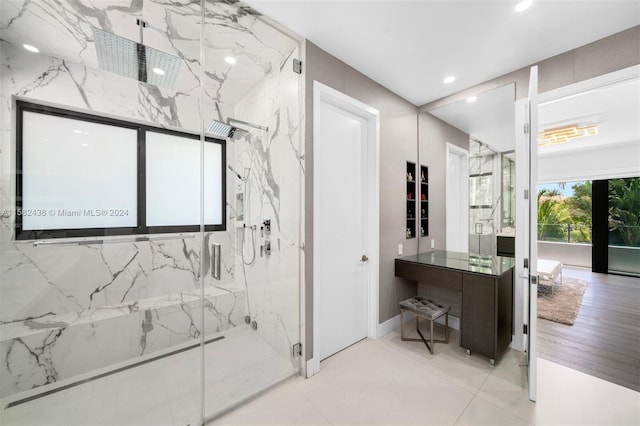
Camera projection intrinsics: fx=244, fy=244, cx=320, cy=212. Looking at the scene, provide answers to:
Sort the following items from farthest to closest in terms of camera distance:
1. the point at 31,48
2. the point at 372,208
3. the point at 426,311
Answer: the point at 372,208, the point at 426,311, the point at 31,48

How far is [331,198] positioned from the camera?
251 centimetres

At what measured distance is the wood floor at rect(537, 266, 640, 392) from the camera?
219 cm

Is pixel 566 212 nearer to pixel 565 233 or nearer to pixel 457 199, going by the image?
pixel 565 233

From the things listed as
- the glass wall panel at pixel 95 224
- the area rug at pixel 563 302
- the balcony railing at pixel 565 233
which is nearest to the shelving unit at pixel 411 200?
the area rug at pixel 563 302

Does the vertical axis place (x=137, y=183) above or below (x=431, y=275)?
above

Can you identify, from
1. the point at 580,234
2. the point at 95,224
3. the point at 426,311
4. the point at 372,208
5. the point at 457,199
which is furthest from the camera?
the point at 580,234

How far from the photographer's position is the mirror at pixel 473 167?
8.65 feet

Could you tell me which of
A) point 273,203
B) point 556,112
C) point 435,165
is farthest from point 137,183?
point 556,112

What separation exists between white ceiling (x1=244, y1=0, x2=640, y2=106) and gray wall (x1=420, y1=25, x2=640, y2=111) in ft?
0.19

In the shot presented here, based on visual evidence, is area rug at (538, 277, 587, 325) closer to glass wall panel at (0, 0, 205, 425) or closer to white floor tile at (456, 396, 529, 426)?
white floor tile at (456, 396, 529, 426)

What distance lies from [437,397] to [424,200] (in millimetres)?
2260

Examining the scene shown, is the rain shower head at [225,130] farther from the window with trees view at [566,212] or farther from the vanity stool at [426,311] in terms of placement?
the window with trees view at [566,212]

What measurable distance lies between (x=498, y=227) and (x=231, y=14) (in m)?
3.27

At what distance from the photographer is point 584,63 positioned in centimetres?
216
